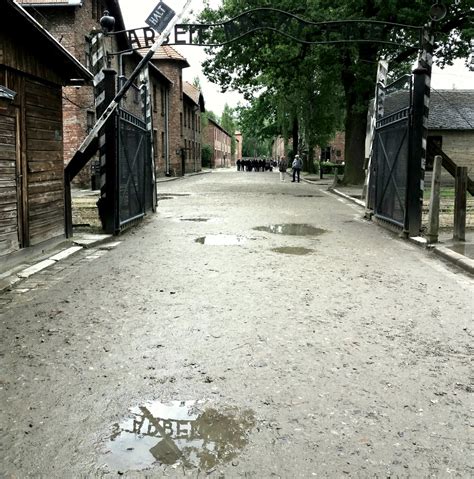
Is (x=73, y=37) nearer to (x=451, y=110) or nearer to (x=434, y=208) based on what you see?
(x=434, y=208)

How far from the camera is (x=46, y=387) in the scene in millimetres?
3865

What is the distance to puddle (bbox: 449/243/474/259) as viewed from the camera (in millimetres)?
9000

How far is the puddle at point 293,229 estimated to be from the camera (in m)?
12.4

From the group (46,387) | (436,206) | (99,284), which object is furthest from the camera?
(436,206)

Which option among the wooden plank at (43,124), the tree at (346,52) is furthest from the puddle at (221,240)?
the tree at (346,52)

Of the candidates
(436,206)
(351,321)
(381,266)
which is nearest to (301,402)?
(351,321)

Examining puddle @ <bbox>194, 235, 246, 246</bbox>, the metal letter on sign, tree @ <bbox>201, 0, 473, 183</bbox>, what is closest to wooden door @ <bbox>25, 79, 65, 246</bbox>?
puddle @ <bbox>194, 235, 246, 246</bbox>

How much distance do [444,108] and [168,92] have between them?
76.6 feet

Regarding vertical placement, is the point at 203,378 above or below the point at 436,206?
below

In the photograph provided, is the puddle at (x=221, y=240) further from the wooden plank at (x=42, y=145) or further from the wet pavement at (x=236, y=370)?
the wooden plank at (x=42, y=145)

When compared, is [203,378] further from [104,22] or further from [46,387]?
[104,22]

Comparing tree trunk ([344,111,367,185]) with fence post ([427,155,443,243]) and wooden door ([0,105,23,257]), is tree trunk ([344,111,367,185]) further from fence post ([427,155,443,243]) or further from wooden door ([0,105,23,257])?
wooden door ([0,105,23,257])

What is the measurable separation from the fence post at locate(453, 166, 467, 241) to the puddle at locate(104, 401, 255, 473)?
315 inches

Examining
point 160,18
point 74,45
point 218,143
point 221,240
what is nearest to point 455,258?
point 221,240
